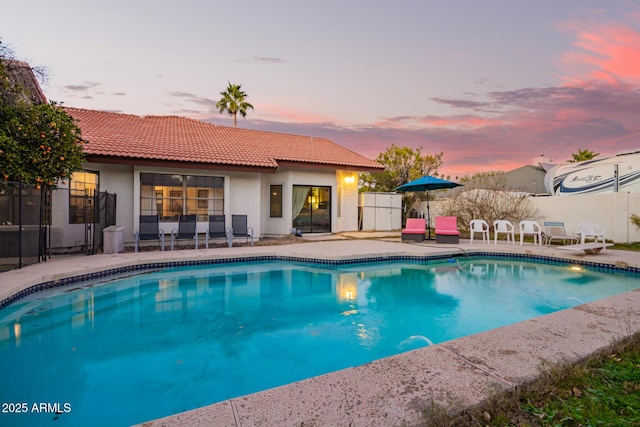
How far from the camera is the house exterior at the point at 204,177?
32.8 ft

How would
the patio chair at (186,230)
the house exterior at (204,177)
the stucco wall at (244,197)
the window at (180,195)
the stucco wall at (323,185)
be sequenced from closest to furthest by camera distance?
the stucco wall at (244,197), the house exterior at (204,177), the patio chair at (186,230), the window at (180,195), the stucco wall at (323,185)

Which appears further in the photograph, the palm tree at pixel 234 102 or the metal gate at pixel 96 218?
the palm tree at pixel 234 102

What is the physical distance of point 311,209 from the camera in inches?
559

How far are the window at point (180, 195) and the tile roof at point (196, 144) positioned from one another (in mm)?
811

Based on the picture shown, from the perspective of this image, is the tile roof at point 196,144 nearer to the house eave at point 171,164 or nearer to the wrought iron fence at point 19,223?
the house eave at point 171,164

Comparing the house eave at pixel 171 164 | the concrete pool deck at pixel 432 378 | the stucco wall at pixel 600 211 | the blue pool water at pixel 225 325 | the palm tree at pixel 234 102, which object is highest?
the palm tree at pixel 234 102

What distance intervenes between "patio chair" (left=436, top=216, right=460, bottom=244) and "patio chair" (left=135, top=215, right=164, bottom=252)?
903 centimetres

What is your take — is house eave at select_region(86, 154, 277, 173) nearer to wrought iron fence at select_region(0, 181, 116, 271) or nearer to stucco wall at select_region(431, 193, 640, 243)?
wrought iron fence at select_region(0, 181, 116, 271)

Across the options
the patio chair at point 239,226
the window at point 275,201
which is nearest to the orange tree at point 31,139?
the patio chair at point 239,226

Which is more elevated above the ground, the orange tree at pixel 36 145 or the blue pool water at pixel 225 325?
the orange tree at pixel 36 145

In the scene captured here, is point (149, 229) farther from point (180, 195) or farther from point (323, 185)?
point (323, 185)

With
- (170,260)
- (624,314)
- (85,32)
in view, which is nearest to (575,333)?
(624,314)

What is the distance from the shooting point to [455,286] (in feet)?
24.1

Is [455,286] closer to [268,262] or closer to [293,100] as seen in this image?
[268,262]
